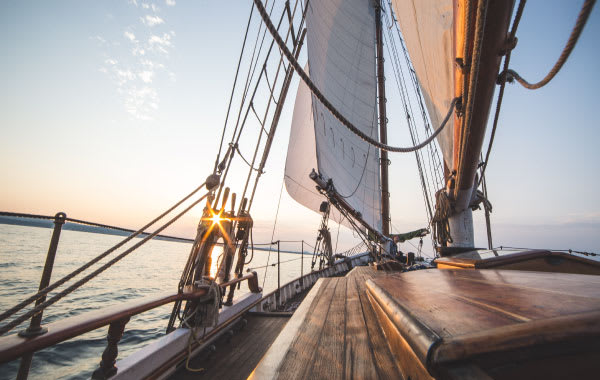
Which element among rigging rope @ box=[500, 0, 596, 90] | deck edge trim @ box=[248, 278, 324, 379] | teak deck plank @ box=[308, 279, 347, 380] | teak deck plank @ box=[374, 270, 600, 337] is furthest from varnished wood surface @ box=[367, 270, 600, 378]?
rigging rope @ box=[500, 0, 596, 90]

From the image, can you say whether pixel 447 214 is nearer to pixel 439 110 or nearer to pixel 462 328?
pixel 439 110

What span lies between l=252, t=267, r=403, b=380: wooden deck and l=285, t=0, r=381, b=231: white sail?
5930 millimetres

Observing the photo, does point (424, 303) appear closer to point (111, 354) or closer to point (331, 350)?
point (331, 350)

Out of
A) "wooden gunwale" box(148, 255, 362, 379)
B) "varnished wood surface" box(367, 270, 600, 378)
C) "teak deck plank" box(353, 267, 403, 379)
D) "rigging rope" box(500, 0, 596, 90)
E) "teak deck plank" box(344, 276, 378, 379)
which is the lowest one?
"wooden gunwale" box(148, 255, 362, 379)

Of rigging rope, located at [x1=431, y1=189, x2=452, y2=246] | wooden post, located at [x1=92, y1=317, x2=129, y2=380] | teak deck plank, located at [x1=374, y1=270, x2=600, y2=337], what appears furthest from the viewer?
rigging rope, located at [x1=431, y1=189, x2=452, y2=246]

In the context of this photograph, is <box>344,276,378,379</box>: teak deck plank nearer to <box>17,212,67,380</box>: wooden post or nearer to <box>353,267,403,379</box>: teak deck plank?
<box>353,267,403,379</box>: teak deck plank

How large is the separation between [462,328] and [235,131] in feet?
10.0

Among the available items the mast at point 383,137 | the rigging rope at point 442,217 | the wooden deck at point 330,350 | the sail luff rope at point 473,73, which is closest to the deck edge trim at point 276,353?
the wooden deck at point 330,350

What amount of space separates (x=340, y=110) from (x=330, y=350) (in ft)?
27.9

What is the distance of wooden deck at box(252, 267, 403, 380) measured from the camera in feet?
3.06

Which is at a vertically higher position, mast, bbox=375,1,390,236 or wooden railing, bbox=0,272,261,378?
mast, bbox=375,1,390,236

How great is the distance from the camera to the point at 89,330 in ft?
4.09

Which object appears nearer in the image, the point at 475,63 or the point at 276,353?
the point at 276,353

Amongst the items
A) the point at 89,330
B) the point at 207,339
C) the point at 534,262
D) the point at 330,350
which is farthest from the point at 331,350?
the point at 534,262
